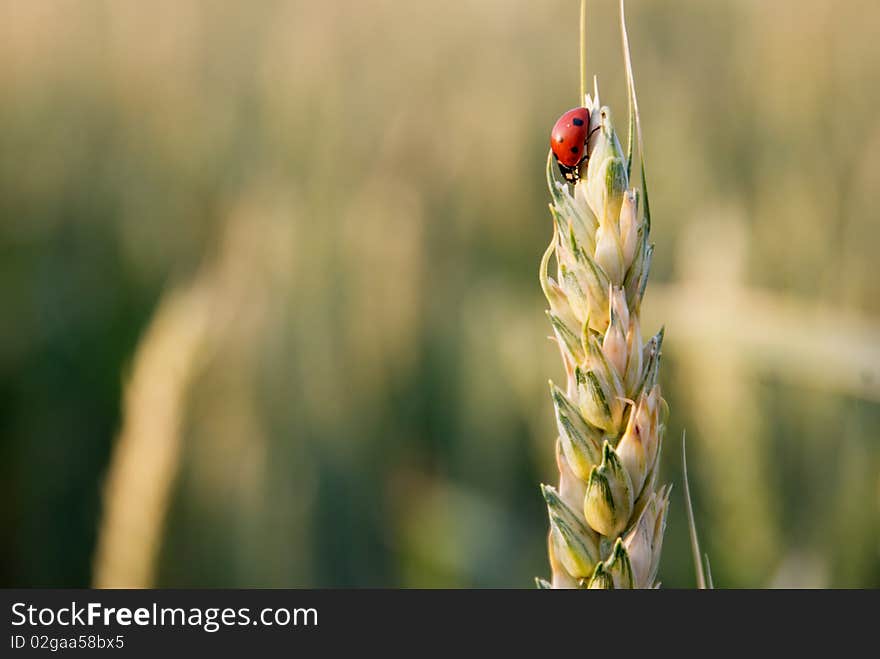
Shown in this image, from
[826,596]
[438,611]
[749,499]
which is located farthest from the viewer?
[749,499]

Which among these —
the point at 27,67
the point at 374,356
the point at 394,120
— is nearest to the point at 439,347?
the point at 374,356

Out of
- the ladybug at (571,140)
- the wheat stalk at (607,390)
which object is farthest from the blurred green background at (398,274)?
the wheat stalk at (607,390)

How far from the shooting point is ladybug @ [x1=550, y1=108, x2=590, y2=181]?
1.03 m

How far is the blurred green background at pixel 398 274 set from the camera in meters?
1.95

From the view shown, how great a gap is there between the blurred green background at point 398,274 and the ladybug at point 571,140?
0.62m

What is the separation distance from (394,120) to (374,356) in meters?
0.82

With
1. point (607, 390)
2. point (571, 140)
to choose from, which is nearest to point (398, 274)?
point (571, 140)

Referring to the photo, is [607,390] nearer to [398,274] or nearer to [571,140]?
[571,140]

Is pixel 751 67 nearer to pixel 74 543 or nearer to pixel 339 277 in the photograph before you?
pixel 339 277

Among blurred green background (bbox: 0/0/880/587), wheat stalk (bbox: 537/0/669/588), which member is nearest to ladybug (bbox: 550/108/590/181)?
wheat stalk (bbox: 537/0/669/588)

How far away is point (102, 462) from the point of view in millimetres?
2398

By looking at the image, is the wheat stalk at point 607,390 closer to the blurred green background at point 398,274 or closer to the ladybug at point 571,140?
the ladybug at point 571,140

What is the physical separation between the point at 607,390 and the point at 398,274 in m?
1.68

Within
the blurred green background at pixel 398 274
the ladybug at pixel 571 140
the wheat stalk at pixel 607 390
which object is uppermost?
the blurred green background at pixel 398 274
